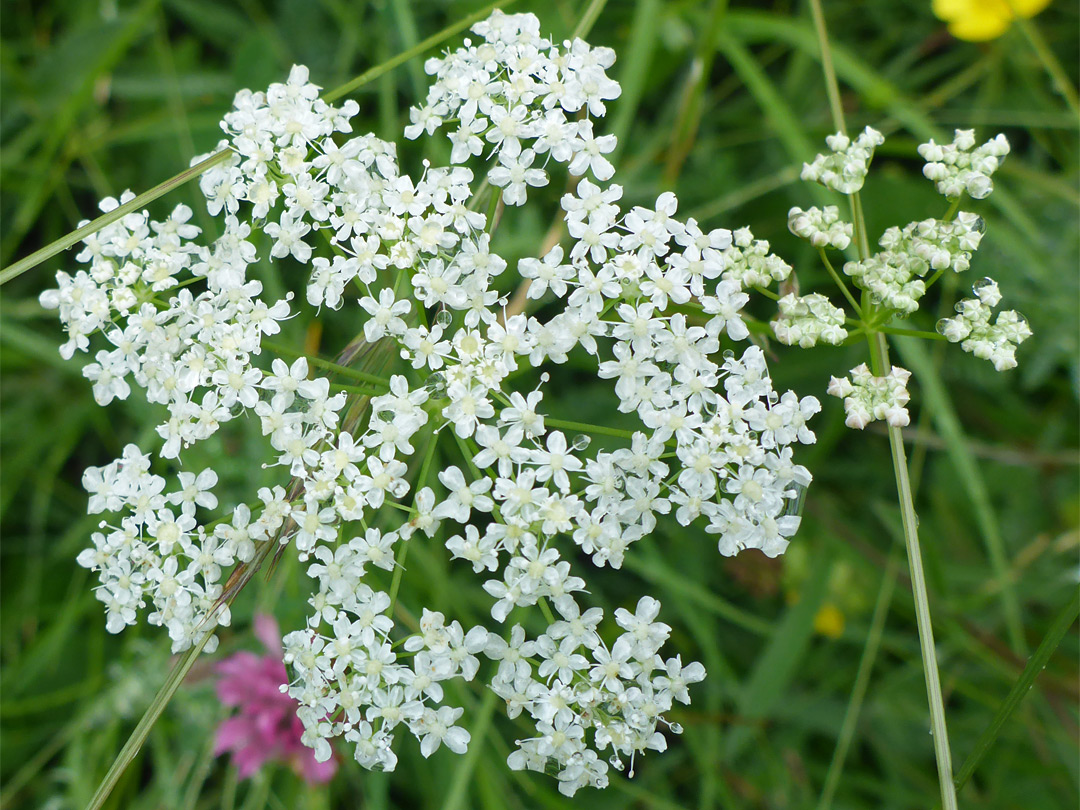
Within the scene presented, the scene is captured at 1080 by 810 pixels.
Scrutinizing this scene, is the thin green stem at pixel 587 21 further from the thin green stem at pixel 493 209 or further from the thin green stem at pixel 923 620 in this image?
the thin green stem at pixel 923 620

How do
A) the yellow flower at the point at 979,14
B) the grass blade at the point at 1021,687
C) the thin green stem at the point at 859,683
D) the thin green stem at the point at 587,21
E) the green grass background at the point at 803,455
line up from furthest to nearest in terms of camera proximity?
the yellow flower at the point at 979,14
the green grass background at the point at 803,455
the thin green stem at the point at 859,683
the thin green stem at the point at 587,21
the grass blade at the point at 1021,687

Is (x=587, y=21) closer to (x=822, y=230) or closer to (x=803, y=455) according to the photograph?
(x=822, y=230)

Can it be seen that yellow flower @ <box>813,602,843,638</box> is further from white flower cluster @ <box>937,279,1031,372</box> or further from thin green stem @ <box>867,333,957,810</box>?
white flower cluster @ <box>937,279,1031,372</box>

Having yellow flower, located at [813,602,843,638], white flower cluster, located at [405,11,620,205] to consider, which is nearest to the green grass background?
yellow flower, located at [813,602,843,638]

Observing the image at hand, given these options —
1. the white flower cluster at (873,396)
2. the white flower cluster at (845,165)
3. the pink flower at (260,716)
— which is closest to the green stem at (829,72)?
the white flower cluster at (845,165)

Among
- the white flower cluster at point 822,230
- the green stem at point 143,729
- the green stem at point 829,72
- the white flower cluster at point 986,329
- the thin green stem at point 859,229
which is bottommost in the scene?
the green stem at point 143,729

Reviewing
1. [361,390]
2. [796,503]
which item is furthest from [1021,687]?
[361,390]

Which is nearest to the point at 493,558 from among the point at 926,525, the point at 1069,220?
the point at 926,525

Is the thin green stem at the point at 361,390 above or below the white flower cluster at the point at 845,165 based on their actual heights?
below
